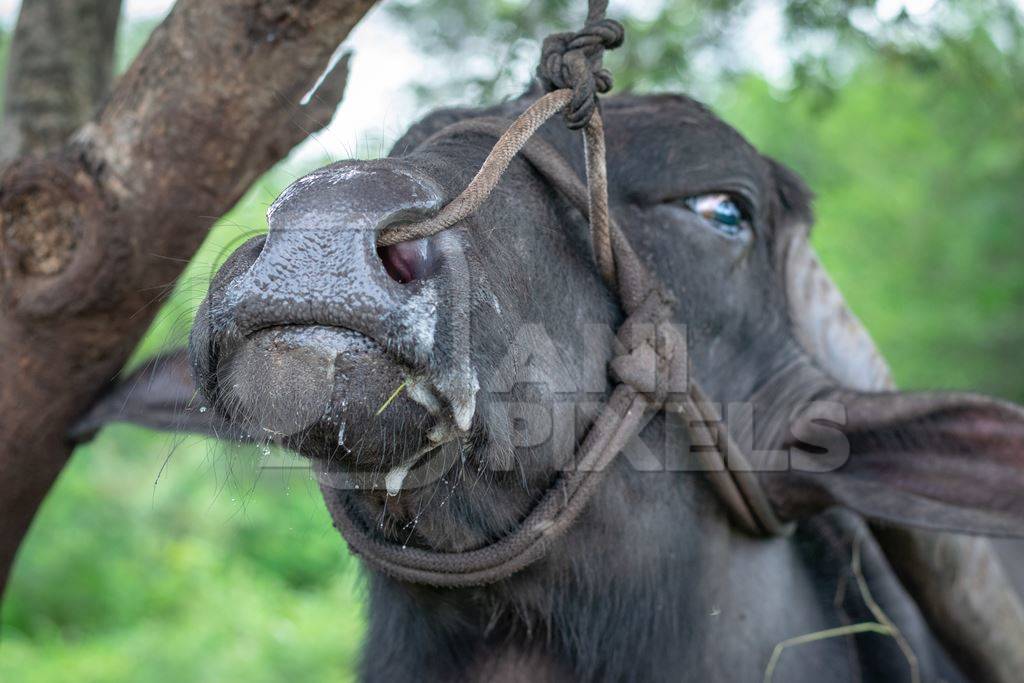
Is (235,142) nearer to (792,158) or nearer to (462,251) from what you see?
(462,251)

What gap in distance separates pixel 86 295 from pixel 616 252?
5.16 feet

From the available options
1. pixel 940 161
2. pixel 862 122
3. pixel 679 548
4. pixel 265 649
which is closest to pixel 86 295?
pixel 679 548

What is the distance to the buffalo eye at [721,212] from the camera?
296 centimetres

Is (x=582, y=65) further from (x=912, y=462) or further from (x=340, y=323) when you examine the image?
(x=912, y=462)

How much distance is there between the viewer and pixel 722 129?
3080mm

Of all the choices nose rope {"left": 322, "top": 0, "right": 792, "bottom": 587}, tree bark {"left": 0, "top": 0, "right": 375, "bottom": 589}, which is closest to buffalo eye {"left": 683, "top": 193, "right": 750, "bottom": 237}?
nose rope {"left": 322, "top": 0, "right": 792, "bottom": 587}

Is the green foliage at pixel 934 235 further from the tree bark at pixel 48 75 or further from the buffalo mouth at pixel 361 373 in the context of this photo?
the buffalo mouth at pixel 361 373

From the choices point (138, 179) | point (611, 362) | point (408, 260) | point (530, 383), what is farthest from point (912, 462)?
point (138, 179)

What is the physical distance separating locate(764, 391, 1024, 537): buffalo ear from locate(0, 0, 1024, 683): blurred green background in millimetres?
2224

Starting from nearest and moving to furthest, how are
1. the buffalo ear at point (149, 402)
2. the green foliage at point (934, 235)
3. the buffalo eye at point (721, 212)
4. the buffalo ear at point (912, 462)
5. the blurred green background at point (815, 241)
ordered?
the buffalo ear at point (912, 462)
the buffalo eye at point (721, 212)
the buffalo ear at point (149, 402)
the blurred green background at point (815, 241)
the green foliage at point (934, 235)

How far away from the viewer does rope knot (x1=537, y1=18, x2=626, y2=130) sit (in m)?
2.45

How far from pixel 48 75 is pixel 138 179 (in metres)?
1.19

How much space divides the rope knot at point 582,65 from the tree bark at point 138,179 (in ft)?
2.61

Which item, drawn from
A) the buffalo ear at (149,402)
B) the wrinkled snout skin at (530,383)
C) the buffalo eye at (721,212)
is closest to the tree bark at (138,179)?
the buffalo ear at (149,402)
